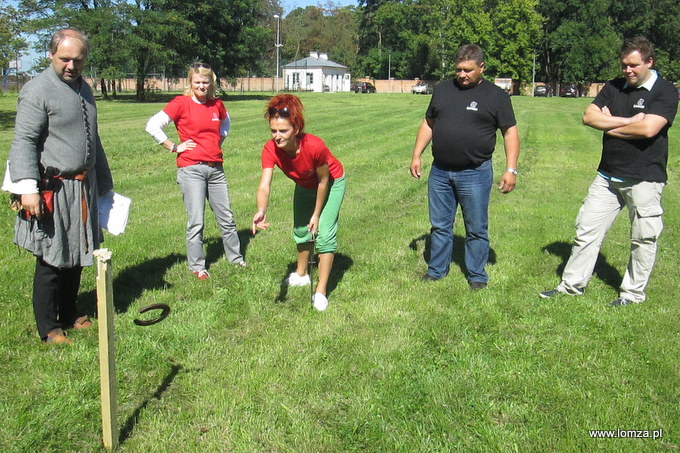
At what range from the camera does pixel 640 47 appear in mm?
4559

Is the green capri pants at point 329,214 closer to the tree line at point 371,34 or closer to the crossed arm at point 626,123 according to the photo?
the crossed arm at point 626,123

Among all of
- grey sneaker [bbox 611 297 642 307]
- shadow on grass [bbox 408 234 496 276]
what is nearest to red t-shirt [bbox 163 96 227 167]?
shadow on grass [bbox 408 234 496 276]

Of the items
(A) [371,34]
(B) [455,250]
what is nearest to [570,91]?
(A) [371,34]

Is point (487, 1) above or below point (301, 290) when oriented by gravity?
above

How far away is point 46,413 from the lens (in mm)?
3326

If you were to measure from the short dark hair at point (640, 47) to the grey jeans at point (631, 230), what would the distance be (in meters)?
1.01

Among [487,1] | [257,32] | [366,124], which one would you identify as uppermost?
[487,1]

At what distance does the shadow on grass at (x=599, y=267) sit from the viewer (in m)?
5.76

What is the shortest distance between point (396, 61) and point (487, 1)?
1589 cm

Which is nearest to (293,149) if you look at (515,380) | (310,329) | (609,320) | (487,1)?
(310,329)

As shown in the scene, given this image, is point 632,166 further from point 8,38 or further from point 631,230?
point 8,38

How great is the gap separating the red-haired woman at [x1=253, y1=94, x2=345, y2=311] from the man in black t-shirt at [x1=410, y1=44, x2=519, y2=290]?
42.7 inches

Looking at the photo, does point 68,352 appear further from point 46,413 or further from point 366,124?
point 366,124

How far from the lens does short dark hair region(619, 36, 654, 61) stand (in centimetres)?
455
